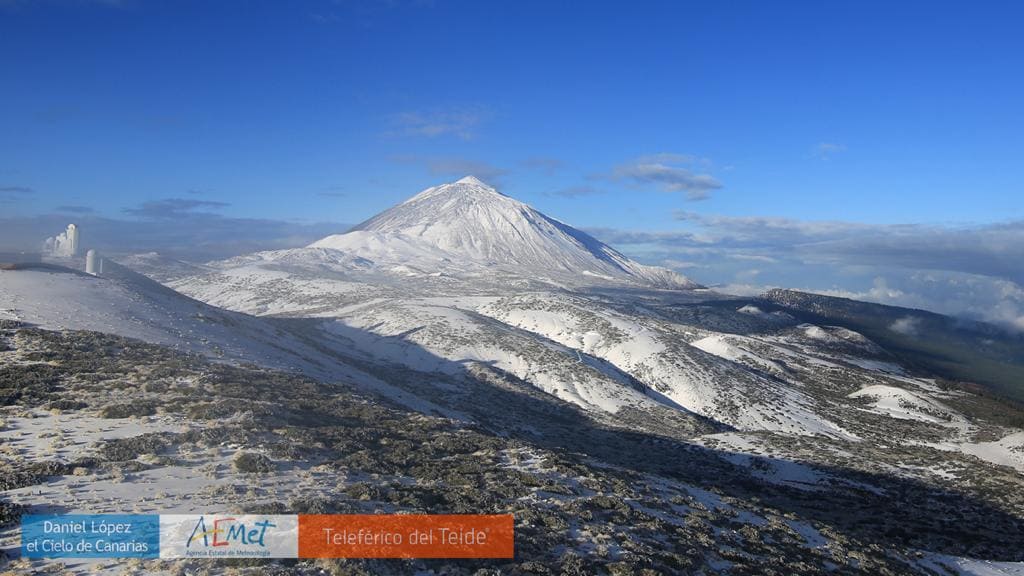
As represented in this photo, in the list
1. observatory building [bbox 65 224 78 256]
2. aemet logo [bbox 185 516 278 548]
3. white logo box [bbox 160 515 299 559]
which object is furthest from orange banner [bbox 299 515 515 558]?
observatory building [bbox 65 224 78 256]

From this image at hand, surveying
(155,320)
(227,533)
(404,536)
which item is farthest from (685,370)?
(227,533)

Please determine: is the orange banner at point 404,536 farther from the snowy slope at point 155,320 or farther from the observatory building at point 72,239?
the observatory building at point 72,239

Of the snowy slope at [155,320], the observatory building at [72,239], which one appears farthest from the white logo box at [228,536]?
the observatory building at [72,239]

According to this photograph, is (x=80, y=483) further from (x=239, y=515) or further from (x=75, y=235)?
(x=75, y=235)

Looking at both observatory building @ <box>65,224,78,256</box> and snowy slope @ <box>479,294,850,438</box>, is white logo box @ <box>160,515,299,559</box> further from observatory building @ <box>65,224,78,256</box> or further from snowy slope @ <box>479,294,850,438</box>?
observatory building @ <box>65,224,78,256</box>

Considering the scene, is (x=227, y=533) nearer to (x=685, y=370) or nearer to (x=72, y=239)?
(x=685, y=370)

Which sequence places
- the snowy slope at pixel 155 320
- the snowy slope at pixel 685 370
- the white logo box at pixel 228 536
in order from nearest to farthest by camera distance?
1. the white logo box at pixel 228 536
2. the snowy slope at pixel 155 320
3. the snowy slope at pixel 685 370

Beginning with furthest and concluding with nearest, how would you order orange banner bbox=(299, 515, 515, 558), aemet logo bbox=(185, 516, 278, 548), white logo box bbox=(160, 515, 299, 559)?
orange banner bbox=(299, 515, 515, 558)
aemet logo bbox=(185, 516, 278, 548)
white logo box bbox=(160, 515, 299, 559)
